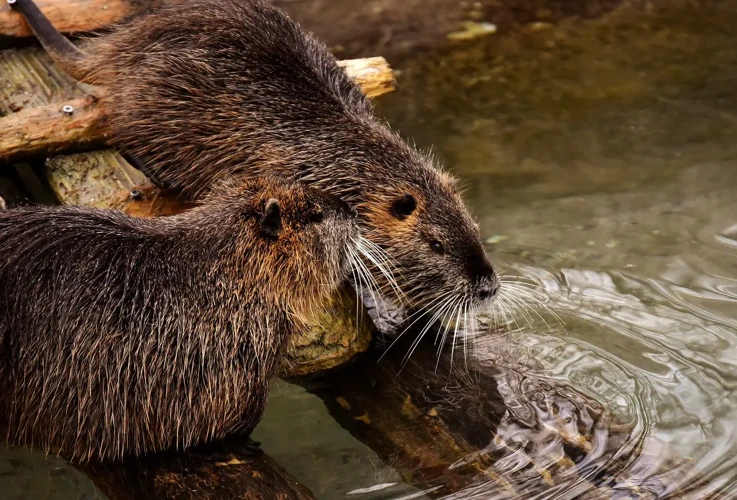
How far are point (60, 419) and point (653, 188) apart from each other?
11.3 ft

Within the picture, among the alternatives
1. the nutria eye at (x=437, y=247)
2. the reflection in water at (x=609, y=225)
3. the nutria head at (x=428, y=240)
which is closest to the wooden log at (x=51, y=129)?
the nutria head at (x=428, y=240)

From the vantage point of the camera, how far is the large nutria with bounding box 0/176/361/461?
2781mm

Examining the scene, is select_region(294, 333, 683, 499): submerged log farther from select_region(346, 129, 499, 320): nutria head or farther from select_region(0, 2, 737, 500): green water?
select_region(346, 129, 499, 320): nutria head

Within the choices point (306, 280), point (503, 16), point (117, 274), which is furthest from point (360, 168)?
point (503, 16)

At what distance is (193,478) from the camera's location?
9.53 feet

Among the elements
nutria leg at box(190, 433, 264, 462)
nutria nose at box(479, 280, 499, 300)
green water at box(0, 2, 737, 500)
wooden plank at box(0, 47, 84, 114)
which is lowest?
green water at box(0, 2, 737, 500)

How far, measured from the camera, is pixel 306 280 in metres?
3.14

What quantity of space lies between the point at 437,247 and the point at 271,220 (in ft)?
2.45

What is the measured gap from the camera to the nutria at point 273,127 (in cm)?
354

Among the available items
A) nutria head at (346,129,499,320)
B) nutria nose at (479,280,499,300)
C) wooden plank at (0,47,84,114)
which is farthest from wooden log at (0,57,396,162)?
nutria nose at (479,280,499,300)

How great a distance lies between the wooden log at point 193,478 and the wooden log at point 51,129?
1.38 metres

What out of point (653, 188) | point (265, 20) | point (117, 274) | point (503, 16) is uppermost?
point (265, 20)

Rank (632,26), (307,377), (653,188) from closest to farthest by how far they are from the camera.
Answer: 1. (307,377)
2. (653,188)
3. (632,26)

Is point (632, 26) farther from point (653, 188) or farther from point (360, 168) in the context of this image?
point (360, 168)
